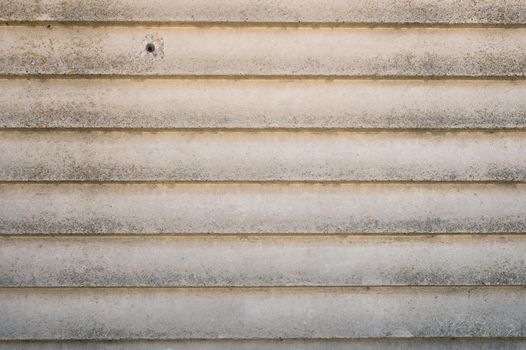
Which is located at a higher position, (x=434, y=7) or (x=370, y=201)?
(x=434, y=7)

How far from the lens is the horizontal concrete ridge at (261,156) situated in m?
2.96

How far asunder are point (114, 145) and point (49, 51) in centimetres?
59

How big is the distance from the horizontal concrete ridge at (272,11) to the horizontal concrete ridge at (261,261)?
46.5 inches

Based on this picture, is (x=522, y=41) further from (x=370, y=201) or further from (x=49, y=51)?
(x=49, y=51)

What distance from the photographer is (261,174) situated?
Result: 118 inches

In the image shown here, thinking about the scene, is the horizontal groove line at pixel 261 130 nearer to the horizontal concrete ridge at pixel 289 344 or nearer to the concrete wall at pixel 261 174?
the concrete wall at pixel 261 174

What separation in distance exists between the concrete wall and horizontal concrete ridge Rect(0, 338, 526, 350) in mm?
12

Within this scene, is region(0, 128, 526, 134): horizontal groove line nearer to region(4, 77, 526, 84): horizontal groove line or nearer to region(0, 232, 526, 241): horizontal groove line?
region(4, 77, 526, 84): horizontal groove line

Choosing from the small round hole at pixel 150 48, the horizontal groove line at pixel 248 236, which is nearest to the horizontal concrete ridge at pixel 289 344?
the horizontal groove line at pixel 248 236

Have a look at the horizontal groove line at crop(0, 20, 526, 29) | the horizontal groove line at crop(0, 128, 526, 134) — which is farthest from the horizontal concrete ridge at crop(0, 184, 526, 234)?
the horizontal groove line at crop(0, 20, 526, 29)

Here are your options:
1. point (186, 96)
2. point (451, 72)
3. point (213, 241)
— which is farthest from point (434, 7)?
point (213, 241)

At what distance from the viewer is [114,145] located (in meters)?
2.97

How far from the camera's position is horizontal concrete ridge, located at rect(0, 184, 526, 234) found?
2992 mm

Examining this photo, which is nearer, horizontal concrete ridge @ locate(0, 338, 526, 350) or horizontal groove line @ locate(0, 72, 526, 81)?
horizontal groove line @ locate(0, 72, 526, 81)
